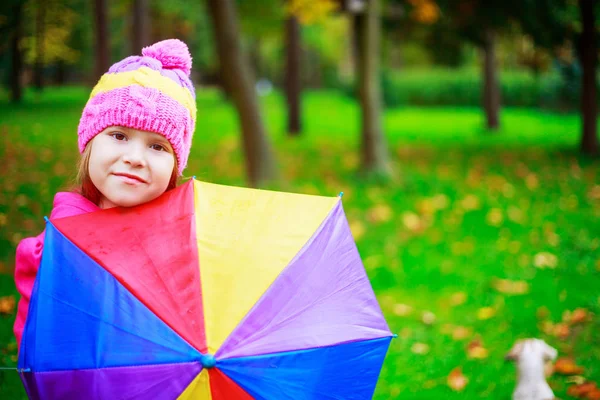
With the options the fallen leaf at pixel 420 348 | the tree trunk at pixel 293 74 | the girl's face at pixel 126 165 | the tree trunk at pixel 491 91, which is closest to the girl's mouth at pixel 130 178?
the girl's face at pixel 126 165

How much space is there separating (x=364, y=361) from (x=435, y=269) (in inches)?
172

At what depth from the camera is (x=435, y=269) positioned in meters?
6.20

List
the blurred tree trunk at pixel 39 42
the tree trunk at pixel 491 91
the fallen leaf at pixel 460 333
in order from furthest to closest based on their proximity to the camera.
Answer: the tree trunk at pixel 491 91
the blurred tree trunk at pixel 39 42
the fallen leaf at pixel 460 333

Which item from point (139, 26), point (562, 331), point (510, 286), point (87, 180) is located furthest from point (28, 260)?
point (139, 26)

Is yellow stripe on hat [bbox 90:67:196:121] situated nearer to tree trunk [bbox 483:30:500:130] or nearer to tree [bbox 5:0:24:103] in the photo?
tree [bbox 5:0:24:103]

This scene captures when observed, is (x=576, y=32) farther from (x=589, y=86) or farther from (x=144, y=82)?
(x=144, y=82)

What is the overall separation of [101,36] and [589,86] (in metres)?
10.3

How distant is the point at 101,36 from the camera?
12008 millimetres

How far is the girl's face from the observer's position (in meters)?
2.07

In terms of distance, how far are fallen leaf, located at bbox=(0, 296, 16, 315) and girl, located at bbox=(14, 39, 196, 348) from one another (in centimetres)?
255

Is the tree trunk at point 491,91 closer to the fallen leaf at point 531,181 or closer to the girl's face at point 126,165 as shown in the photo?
the fallen leaf at point 531,181

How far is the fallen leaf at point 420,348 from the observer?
14.7 ft

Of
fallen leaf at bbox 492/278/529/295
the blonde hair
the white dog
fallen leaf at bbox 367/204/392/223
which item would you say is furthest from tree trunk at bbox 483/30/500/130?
the blonde hair

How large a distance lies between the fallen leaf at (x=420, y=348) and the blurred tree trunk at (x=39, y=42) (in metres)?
6.77
